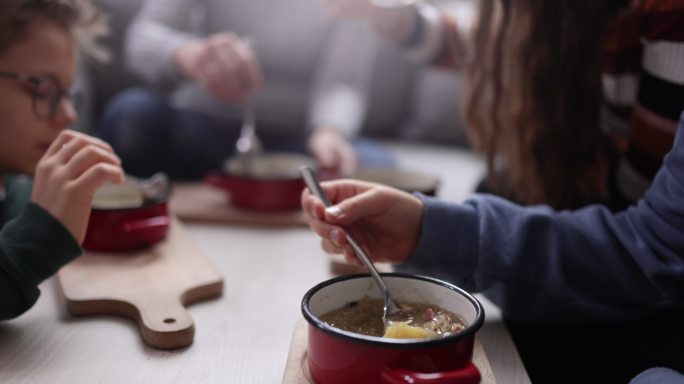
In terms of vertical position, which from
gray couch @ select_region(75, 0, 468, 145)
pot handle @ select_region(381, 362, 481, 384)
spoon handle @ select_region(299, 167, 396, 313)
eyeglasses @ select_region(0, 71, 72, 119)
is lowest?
gray couch @ select_region(75, 0, 468, 145)

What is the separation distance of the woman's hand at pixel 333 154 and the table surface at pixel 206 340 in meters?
0.39

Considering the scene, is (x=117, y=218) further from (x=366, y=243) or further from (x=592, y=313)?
(x=592, y=313)

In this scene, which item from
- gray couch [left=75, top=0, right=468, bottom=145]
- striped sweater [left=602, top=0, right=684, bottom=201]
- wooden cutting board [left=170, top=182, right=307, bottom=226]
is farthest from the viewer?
gray couch [left=75, top=0, right=468, bottom=145]

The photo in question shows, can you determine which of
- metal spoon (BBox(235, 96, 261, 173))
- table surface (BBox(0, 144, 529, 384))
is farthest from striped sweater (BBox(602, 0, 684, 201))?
metal spoon (BBox(235, 96, 261, 173))

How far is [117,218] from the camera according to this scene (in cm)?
88

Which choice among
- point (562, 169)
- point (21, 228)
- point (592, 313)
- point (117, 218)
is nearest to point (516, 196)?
point (562, 169)

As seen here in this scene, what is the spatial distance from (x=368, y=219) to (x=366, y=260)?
0.09 metres

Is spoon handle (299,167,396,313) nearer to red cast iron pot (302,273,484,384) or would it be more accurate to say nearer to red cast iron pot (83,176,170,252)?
red cast iron pot (302,273,484,384)

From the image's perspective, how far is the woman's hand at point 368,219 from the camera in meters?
0.69

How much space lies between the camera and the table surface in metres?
0.62

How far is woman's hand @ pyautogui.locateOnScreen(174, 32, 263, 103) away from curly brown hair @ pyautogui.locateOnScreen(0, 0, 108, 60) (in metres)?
0.25

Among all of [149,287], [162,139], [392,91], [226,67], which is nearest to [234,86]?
[226,67]

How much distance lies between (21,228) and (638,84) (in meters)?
0.76

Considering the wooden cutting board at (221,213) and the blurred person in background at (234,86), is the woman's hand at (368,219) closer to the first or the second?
the wooden cutting board at (221,213)
